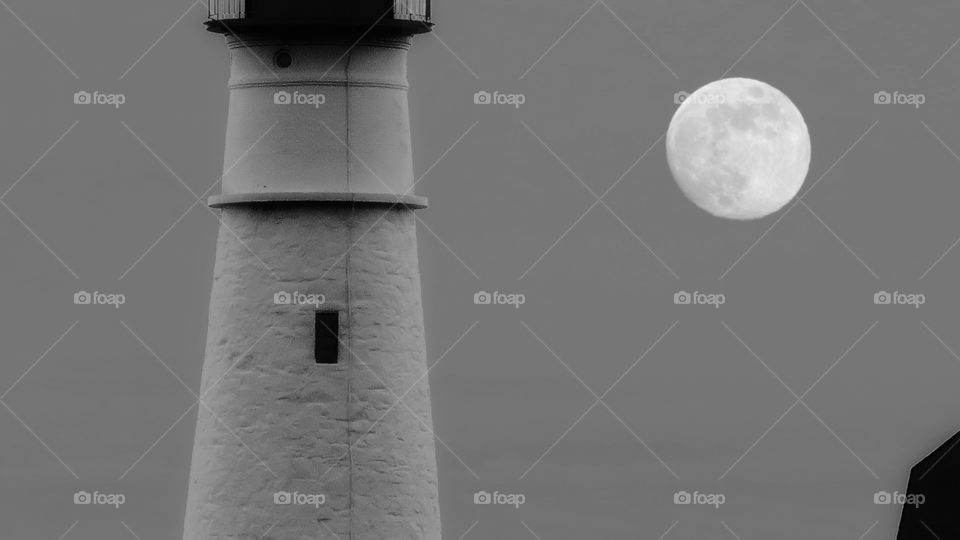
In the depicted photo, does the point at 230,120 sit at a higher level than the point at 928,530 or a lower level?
higher

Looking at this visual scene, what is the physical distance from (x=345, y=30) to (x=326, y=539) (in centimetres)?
713

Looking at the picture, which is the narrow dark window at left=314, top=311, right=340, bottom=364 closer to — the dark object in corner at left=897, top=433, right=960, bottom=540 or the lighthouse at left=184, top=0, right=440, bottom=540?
the lighthouse at left=184, top=0, right=440, bottom=540

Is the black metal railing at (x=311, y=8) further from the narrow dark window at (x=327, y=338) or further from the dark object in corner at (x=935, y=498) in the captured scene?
the dark object in corner at (x=935, y=498)

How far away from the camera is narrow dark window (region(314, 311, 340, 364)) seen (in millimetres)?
82062

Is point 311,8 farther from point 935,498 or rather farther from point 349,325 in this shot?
point 935,498

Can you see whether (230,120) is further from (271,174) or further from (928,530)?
(928,530)

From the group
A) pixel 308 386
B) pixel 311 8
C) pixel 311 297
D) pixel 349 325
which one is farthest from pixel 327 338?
pixel 311 8

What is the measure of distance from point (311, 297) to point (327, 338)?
2.02 feet

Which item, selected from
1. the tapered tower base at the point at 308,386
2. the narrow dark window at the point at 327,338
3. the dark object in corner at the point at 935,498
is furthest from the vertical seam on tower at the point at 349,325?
the dark object in corner at the point at 935,498

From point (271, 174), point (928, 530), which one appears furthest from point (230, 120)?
point (928, 530)

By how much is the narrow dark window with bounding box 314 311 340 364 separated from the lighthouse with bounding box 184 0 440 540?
2 centimetres

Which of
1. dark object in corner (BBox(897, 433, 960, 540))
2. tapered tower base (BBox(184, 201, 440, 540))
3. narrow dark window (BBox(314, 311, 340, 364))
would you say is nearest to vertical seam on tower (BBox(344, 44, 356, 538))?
tapered tower base (BBox(184, 201, 440, 540))

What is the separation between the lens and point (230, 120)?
8288 centimetres

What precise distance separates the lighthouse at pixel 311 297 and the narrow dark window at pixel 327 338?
0.02m
